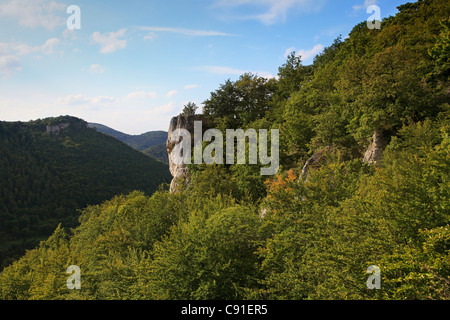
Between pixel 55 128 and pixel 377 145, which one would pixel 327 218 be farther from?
pixel 55 128

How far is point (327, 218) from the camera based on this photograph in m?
11.4

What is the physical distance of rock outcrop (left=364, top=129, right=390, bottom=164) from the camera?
17859mm

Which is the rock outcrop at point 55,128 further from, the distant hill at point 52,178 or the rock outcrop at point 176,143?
the rock outcrop at point 176,143

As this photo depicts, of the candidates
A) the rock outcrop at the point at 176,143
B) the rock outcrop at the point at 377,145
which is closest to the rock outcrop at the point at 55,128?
the rock outcrop at the point at 176,143

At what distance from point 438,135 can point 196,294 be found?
16.8m

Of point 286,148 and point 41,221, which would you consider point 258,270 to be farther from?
point 41,221

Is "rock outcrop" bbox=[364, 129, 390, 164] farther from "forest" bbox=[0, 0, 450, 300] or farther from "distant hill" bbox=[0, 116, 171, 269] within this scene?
"distant hill" bbox=[0, 116, 171, 269]

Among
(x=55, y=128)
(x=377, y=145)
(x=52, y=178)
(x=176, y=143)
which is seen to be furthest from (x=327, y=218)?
(x=55, y=128)

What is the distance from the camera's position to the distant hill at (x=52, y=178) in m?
94.1

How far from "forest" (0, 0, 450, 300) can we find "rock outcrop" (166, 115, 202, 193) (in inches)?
235

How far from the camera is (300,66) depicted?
150ft

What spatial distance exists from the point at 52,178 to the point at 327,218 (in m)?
128

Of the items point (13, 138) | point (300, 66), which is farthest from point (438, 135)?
point (13, 138)

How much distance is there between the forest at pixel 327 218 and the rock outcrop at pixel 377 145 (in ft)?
1.03
